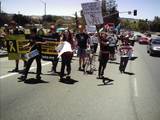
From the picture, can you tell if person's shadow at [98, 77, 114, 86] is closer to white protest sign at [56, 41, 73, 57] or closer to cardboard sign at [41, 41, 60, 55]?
white protest sign at [56, 41, 73, 57]

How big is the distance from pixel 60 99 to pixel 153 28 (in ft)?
556

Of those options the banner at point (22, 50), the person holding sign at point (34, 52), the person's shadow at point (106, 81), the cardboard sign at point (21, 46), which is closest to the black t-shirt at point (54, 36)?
the banner at point (22, 50)

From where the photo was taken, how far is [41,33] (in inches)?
588

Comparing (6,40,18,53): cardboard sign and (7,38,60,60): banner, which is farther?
(6,40,18,53): cardboard sign

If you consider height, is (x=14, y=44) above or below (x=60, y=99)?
above

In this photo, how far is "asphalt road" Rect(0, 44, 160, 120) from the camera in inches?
320

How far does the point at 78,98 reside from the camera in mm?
10023

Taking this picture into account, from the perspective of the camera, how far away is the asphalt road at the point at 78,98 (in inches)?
320

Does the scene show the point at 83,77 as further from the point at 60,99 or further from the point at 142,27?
the point at 142,27

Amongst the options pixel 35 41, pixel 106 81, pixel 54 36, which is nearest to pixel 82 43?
pixel 54 36

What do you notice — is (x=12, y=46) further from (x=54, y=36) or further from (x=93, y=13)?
(x=93, y=13)

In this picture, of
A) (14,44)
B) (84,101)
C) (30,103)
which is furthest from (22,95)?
(14,44)

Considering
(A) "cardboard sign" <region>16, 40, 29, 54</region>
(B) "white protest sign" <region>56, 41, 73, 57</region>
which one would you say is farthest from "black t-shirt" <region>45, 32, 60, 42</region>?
(B) "white protest sign" <region>56, 41, 73, 57</region>

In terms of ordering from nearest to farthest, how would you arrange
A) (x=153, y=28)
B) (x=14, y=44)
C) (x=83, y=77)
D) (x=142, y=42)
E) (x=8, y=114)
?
(x=8, y=114) < (x=83, y=77) < (x=14, y=44) < (x=142, y=42) < (x=153, y=28)
